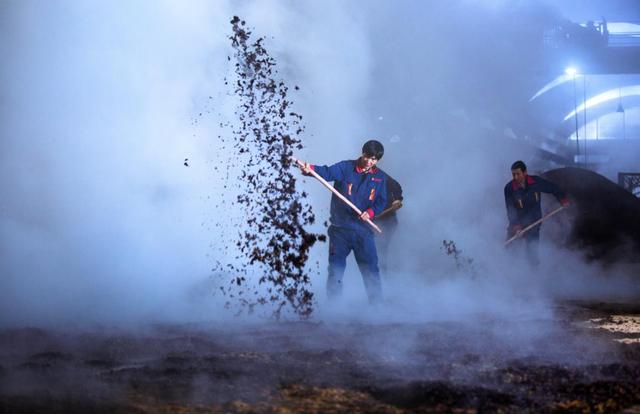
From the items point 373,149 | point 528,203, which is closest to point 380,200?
point 373,149

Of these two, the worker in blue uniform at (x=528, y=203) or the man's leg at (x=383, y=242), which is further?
the worker in blue uniform at (x=528, y=203)

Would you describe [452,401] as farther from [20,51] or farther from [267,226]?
[20,51]

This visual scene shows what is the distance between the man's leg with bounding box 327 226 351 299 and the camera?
7070 millimetres

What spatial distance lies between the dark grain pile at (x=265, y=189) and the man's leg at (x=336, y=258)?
23cm

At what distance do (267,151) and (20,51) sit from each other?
2.55 meters

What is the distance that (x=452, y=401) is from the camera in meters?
3.50

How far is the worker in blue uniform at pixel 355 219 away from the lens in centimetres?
709

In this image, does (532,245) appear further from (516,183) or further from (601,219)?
Result: (601,219)

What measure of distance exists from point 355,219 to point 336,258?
1.51ft

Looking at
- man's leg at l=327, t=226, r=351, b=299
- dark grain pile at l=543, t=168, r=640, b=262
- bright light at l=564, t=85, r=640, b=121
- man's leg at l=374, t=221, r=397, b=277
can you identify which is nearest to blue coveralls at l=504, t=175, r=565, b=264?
man's leg at l=374, t=221, r=397, b=277

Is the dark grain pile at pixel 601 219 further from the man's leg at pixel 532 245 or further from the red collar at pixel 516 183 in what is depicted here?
A: the red collar at pixel 516 183

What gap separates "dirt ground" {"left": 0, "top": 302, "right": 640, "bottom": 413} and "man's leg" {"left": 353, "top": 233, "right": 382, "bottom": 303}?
3.84 feet

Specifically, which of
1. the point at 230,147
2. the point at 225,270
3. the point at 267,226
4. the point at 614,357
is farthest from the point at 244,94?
the point at 614,357

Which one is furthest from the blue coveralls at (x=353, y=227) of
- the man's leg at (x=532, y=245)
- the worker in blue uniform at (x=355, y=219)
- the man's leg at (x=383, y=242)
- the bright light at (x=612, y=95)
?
the bright light at (x=612, y=95)
